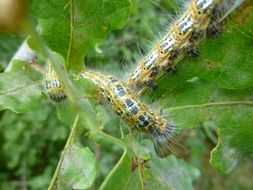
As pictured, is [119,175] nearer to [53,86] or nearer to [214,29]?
[214,29]

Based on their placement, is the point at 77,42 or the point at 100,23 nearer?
the point at 100,23

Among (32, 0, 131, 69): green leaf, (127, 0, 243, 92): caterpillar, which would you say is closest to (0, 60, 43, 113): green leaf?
(32, 0, 131, 69): green leaf

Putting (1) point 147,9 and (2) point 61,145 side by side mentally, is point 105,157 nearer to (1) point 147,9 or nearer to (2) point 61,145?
(2) point 61,145

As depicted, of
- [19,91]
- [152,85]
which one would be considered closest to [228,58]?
[152,85]

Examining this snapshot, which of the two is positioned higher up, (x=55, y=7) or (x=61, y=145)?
(x=55, y=7)

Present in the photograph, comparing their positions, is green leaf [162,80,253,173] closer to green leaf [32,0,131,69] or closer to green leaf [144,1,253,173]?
green leaf [144,1,253,173]

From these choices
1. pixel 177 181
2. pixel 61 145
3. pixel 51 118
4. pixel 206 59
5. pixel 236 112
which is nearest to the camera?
pixel 206 59

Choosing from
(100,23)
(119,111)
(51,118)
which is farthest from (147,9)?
(100,23)
